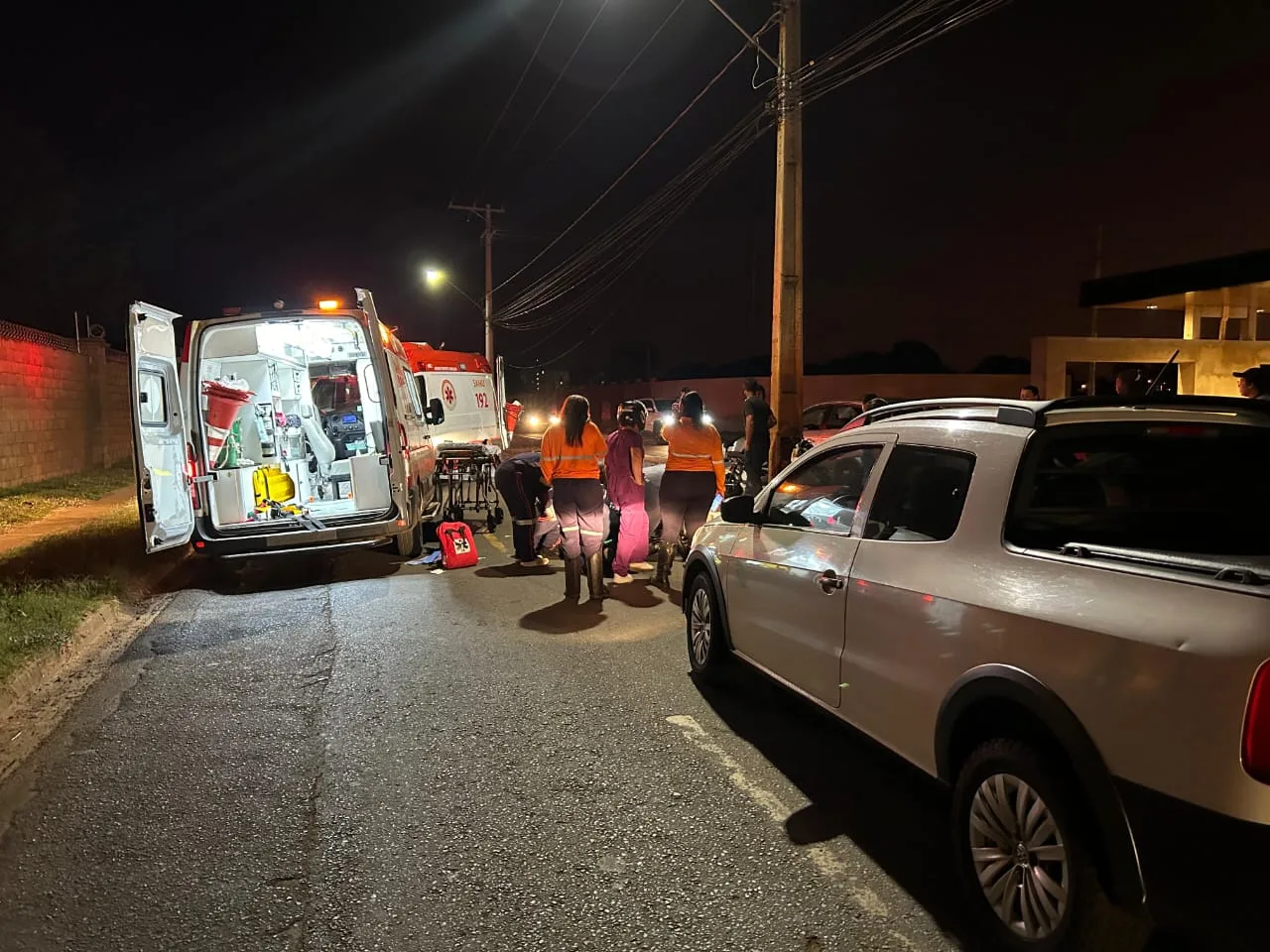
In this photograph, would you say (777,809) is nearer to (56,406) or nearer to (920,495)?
(920,495)

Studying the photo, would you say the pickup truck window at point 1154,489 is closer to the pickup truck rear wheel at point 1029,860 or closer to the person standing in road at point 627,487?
the pickup truck rear wheel at point 1029,860

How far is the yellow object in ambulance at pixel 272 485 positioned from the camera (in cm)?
941

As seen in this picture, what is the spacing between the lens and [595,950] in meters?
2.86

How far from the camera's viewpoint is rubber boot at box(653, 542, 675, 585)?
820 centimetres

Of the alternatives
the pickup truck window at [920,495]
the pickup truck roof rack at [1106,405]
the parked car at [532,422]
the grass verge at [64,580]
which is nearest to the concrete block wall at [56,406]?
the grass verge at [64,580]

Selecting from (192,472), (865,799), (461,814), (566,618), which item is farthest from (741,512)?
(192,472)

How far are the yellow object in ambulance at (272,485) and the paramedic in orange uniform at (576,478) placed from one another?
3.68 m

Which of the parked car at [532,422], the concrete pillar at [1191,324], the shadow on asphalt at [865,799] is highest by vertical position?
the concrete pillar at [1191,324]

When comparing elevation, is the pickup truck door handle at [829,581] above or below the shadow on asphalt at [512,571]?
above

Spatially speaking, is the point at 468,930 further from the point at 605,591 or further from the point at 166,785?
the point at 605,591

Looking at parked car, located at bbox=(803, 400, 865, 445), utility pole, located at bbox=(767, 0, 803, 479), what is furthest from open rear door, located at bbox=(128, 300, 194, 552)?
parked car, located at bbox=(803, 400, 865, 445)

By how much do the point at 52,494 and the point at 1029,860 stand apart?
16303mm

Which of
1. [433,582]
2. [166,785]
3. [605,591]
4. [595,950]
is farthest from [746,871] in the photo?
[433,582]

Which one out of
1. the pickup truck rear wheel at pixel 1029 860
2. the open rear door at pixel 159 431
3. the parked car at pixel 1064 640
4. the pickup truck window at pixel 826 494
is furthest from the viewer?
the open rear door at pixel 159 431
